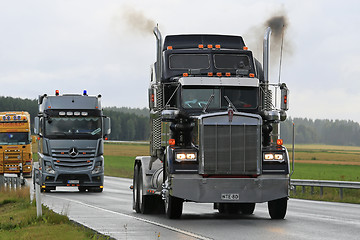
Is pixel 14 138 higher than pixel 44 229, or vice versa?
pixel 14 138

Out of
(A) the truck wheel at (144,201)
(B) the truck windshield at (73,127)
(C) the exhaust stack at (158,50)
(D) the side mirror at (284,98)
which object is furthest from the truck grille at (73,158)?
(D) the side mirror at (284,98)

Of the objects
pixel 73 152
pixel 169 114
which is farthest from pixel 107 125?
pixel 169 114

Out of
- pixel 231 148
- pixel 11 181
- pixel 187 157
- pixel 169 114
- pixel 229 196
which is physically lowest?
pixel 11 181

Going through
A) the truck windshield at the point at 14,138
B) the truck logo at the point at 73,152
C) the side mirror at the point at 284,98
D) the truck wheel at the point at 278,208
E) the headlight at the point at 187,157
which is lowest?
the truck wheel at the point at 278,208

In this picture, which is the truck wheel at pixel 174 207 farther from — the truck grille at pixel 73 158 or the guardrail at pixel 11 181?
the guardrail at pixel 11 181

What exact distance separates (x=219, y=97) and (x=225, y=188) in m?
2.38

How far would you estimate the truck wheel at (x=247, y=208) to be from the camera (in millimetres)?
19941

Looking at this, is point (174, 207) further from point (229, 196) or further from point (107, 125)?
point (107, 125)

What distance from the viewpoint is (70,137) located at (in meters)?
31.3

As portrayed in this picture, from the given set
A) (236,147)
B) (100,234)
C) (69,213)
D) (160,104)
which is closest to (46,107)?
(69,213)

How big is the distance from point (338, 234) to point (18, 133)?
3622cm

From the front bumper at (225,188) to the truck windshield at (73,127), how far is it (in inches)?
596

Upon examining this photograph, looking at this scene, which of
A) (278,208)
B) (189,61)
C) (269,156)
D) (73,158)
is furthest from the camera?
(73,158)

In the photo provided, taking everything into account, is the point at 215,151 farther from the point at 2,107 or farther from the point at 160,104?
the point at 2,107
